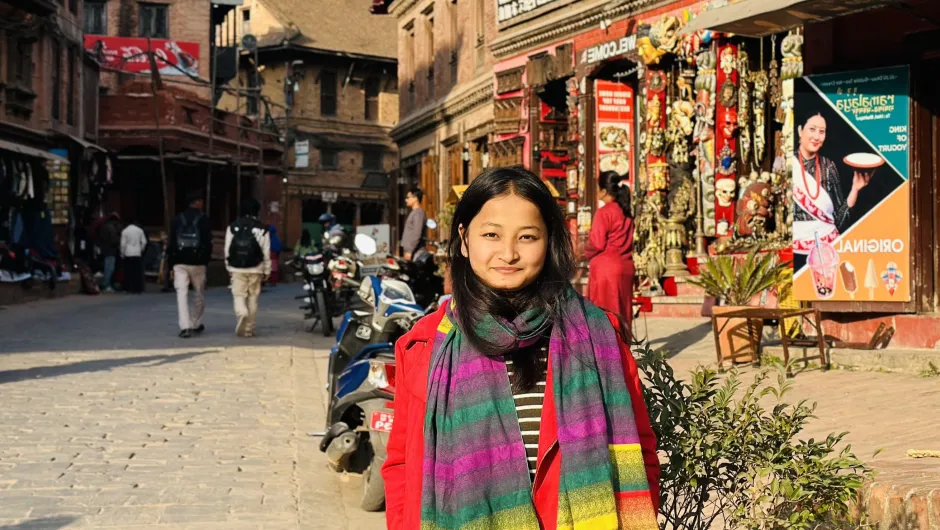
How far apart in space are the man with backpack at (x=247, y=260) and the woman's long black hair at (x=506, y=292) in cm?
1376

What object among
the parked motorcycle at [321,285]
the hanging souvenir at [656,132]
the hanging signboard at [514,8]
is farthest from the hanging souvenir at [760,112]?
the hanging signboard at [514,8]

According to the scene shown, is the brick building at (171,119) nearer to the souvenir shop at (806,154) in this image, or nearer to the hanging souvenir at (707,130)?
the souvenir shop at (806,154)

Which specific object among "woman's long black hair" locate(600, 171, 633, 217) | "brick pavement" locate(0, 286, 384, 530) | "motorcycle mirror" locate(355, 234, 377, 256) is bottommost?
"brick pavement" locate(0, 286, 384, 530)

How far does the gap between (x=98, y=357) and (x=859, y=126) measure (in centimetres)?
838

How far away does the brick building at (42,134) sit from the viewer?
2841cm

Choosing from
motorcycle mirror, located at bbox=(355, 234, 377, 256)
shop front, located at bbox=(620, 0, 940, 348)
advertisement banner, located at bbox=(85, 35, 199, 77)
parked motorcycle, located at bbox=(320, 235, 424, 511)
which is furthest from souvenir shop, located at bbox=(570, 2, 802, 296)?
advertisement banner, located at bbox=(85, 35, 199, 77)

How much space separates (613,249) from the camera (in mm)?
11891

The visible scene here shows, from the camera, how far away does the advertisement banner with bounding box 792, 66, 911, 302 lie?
10.9 m

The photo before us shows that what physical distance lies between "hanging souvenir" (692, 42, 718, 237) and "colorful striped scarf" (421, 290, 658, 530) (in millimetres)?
14014

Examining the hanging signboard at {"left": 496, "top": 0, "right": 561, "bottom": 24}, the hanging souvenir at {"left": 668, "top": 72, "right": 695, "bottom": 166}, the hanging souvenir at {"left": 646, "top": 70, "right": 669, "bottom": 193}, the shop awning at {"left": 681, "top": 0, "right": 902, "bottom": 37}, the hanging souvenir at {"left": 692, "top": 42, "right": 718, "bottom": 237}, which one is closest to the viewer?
the shop awning at {"left": 681, "top": 0, "right": 902, "bottom": 37}

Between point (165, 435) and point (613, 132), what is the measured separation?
13.1m

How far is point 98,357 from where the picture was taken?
13.7 metres

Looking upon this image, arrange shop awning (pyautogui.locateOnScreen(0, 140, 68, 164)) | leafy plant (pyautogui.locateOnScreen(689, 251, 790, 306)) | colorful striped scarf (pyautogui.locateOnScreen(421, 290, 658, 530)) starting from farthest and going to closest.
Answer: shop awning (pyautogui.locateOnScreen(0, 140, 68, 164)) < leafy plant (pyautogui.locateOnScreen(689, 251, 790, 306)) < colorful striped scarf (pyautogui.locateOnScreen(421, 290, 658, 530))

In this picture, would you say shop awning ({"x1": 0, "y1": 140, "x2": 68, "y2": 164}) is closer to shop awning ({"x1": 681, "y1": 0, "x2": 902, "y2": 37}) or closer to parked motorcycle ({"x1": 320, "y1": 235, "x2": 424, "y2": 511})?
shop awning ({"x1": 681, "y1": 0, "x2": 902, "y2": 37})
